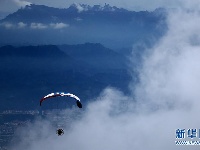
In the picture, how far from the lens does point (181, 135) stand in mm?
109562

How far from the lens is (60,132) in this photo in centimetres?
6353

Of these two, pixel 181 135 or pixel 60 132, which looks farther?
pixel 181 135

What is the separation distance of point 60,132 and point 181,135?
2203 inches

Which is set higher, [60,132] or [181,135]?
[181,135]
